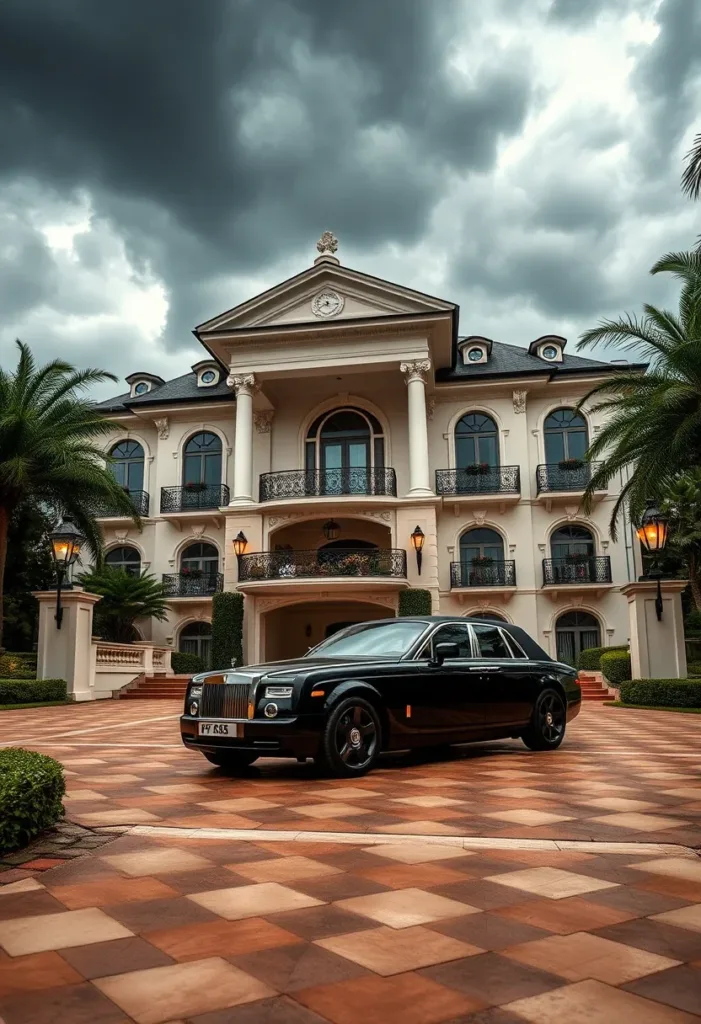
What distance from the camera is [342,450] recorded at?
32688 millimetres

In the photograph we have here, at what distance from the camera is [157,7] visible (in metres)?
9.45

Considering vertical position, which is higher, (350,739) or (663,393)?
(663,393)

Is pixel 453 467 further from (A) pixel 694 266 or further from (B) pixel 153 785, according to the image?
(B) pixel 153 785

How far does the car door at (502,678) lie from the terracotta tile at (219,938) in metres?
5.72

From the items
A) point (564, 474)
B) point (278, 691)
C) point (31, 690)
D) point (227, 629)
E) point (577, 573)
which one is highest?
point (564, 474)

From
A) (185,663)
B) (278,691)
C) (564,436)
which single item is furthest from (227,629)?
(278,691)

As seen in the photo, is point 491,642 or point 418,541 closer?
point 491,642

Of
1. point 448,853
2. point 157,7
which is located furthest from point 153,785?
point 157,7

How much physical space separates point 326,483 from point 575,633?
10.5 meters

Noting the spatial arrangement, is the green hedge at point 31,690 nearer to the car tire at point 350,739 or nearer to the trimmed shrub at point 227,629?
the trimmed shrub at point 227,629

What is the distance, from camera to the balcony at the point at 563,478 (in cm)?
3083

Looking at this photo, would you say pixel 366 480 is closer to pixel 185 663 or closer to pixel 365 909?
pixel 185 663

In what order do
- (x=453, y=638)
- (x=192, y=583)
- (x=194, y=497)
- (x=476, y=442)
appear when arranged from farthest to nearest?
(x=194, y=497)
(x=192, y=583)
(x=476, y=442)
(x=453, y=638)

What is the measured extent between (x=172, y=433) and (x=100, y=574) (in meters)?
7.93
